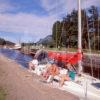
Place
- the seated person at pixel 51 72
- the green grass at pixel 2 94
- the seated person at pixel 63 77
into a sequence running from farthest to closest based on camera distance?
the seated person at pixel 51 72 < the seated person at pixel 63 77 < the green grass at pixel 2 94

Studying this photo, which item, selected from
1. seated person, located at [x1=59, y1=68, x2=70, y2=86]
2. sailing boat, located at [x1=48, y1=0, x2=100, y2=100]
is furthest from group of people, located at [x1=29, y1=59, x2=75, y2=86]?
sailing boat, located at [x1=48, y1=0, x2=100, y2=100]

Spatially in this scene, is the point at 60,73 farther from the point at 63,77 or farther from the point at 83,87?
the point at 83,87

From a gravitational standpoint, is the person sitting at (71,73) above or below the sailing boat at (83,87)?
above

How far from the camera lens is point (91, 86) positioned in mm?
14516

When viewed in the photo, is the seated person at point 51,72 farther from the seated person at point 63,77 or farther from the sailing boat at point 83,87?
the sailing boat at point 83,87

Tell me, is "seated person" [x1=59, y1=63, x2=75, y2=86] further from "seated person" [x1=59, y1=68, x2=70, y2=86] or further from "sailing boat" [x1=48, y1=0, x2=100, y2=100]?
"sailing boat" [x1=48, y1=0, x2=100, y2=100]

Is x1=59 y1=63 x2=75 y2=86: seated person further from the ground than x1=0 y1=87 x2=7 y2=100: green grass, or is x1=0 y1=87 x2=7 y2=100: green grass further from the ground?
x1=59 y1=63 x2=75 y2=86: seated person

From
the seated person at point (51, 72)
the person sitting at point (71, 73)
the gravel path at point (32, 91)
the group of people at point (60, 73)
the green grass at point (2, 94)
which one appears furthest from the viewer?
the seated person at point (51, 72)

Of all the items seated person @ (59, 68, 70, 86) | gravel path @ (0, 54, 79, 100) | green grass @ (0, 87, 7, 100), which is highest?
seated person @ (59, 68, 70, 86)

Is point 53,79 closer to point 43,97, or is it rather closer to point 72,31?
point 43,97

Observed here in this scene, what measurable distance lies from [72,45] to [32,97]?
188 ft

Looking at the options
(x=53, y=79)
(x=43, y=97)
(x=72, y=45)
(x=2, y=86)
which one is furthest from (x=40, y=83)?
(x=72, y=45)

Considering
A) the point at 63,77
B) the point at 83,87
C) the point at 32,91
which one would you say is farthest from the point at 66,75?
the point at 32,91

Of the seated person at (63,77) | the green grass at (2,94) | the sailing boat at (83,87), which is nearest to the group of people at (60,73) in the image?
the seated person at (63,77)
